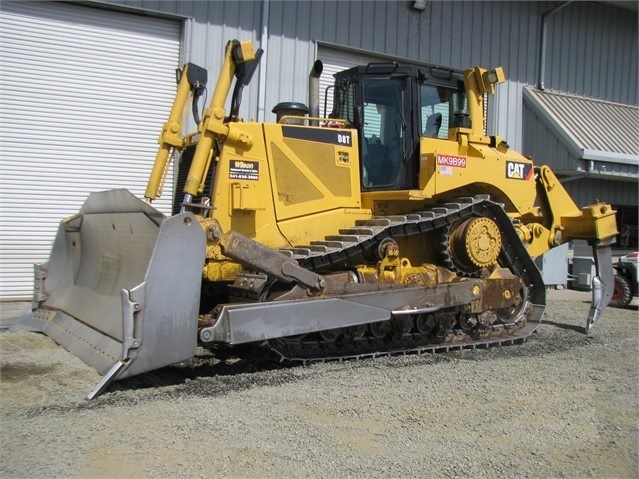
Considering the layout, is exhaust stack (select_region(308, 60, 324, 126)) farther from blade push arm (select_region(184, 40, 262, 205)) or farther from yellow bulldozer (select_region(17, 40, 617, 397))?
blade push arm (select_region(184, 40, 262, 205))

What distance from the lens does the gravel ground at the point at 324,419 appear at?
3549 mm

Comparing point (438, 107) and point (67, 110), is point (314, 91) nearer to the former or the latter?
point (438, 107)

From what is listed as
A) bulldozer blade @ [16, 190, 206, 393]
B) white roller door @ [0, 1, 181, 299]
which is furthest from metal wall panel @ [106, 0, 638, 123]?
bulldozer blade @ [16, 190, 206, 393]

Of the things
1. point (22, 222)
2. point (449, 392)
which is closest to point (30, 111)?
point (22, 222)

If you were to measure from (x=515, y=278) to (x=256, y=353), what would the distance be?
131 inches

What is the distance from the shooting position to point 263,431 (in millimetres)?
4031

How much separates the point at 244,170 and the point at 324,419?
2734mm

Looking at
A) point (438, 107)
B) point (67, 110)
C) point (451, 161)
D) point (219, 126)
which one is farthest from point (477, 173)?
point (67, 110)

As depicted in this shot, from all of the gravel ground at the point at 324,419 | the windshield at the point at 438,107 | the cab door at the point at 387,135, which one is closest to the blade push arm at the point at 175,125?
the cab door at the point at 387,135

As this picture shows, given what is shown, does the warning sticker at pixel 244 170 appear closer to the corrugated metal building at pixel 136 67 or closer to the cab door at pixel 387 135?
the cab door at pixel 387 135

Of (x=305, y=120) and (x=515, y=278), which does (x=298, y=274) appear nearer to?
(x=305, y=120)

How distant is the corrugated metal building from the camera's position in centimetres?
986

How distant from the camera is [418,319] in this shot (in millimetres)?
6789

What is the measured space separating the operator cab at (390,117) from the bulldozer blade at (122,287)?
262 cm
